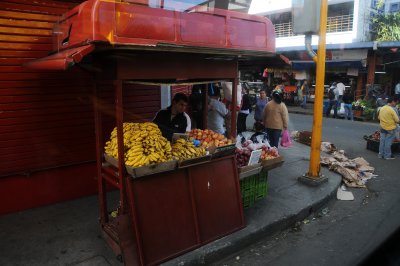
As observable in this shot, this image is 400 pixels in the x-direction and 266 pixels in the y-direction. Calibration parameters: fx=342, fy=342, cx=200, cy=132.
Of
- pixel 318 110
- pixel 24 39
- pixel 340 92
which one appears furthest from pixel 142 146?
pixel 340 92

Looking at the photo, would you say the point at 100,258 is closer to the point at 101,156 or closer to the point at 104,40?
the point at 101,156

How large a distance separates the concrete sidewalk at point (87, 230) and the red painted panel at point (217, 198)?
16 cm

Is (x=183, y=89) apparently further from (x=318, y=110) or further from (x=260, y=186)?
(x=260, y=186)

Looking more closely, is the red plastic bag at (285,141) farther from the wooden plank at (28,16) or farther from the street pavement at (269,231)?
the wooden plank at (28,16)

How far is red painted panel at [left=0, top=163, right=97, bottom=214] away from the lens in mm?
5430

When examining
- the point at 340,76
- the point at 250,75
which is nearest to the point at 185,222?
the point at 340,76

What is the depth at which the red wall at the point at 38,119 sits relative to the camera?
519cm

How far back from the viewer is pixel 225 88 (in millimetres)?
9000

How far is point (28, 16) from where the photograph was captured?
5246mm

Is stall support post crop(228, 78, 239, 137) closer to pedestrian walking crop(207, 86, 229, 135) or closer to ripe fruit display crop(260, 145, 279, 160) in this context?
ripe fruit display crop(260, 145, 279, 160)

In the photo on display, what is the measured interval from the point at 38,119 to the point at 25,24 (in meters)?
1.47

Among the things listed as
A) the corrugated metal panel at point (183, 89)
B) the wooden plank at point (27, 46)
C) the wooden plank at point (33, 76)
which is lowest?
the corrugated metal panel at point (183, 89)

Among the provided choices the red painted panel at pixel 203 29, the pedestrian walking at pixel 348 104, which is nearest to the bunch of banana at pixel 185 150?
the red painted panel at pixel 203 29

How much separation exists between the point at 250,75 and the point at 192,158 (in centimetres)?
2782
